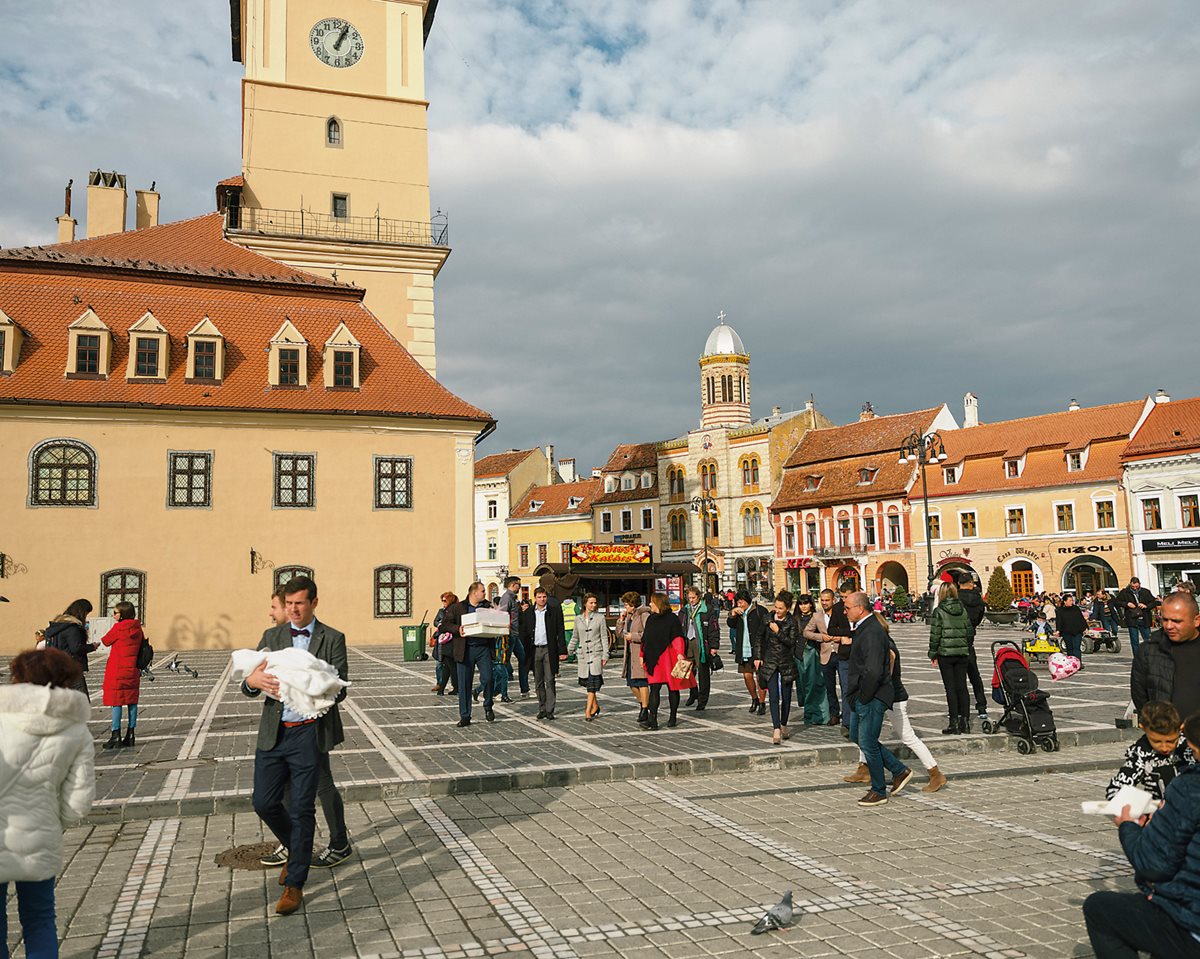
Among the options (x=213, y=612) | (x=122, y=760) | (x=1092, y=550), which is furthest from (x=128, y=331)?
(x=1092, y=550)

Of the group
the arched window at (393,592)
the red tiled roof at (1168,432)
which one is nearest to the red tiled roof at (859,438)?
the red tiled roof at (1168,432)

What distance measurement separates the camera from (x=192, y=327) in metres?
30.5

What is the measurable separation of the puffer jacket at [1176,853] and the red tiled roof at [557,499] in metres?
71.7

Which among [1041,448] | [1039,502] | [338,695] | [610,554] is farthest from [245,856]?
[1041,448]

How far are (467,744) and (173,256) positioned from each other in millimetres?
27727

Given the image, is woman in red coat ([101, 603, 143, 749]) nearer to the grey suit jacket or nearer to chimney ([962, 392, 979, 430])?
the grey suit jacket

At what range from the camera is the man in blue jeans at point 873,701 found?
859 centimetres

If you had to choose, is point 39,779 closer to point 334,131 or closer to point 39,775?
point 39,775

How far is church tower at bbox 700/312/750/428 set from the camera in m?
72.1

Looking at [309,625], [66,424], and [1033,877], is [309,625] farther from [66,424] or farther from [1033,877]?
[66,424]

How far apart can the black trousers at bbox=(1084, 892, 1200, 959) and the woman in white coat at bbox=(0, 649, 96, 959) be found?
4.52 m

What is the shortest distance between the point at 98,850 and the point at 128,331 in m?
25.9

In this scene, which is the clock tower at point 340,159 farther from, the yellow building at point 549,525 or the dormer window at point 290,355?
the yellow building at point 549,525

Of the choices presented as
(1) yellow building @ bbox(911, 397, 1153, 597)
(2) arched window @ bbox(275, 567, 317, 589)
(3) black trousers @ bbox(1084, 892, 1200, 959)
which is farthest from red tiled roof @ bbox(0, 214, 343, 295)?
(1) yellow building @ bbox(911, 397, 1153, 597)
